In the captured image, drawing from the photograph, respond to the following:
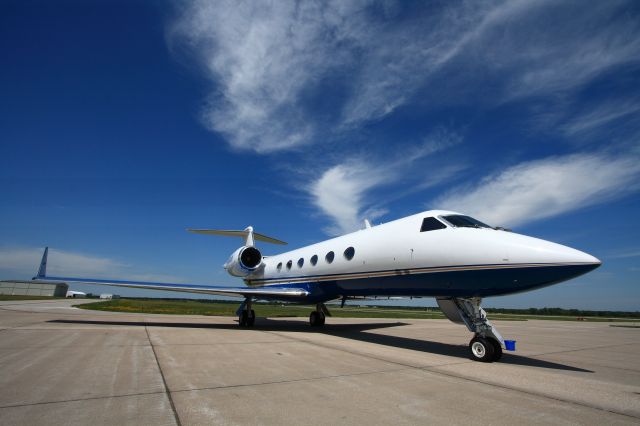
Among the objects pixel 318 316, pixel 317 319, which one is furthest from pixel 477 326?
pixel 317 319

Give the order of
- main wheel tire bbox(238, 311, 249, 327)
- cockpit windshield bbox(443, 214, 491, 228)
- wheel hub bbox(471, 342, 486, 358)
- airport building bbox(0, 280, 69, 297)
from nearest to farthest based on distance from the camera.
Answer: wheel hub bbox(471, 342, 486, 358)
cockpit windshield bbox(443, 214, 491, 228)
main wheel tire bbox(238, 311, 249, 327)
airport building bbox(0, 280, 69, 297)

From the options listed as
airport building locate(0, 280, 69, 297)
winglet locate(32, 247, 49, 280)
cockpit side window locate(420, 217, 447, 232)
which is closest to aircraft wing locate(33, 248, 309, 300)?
winglet locate(32, 247, 49, 280)

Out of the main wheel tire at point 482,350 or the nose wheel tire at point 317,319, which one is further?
the nose wheel tire at point 317,319

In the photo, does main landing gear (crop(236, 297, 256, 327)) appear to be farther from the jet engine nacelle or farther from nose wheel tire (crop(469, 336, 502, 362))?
nose wheel tire (crop(469, 336, 502, 362))

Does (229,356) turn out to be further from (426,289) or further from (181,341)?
(426,289)

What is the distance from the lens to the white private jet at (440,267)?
6.27 meters

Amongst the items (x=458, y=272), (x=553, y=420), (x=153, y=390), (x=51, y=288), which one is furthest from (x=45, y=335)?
(x=51, y=288)

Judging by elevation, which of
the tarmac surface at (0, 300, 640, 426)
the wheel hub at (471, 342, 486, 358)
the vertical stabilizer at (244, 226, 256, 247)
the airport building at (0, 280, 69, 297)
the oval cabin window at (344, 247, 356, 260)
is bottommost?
the tarmac surface at (0, 300, 640, 426)

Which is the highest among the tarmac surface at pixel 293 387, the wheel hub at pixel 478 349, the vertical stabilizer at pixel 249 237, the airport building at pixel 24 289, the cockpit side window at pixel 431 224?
the vertical stabilizer at pixel 249 237

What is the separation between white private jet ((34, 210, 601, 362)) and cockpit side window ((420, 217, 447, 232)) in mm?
24

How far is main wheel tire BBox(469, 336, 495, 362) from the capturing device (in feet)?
22.1

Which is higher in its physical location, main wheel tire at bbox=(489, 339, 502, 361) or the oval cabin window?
the oval cabin window

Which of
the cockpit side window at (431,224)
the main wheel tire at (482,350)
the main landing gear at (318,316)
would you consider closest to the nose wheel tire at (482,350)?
the main wheel tire at (482,350)

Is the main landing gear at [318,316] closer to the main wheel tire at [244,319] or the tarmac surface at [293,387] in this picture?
the main wheel tire at [244,319]
